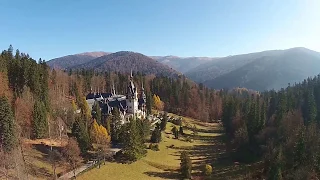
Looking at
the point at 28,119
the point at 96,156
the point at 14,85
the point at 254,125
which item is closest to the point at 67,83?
the point at 14,85

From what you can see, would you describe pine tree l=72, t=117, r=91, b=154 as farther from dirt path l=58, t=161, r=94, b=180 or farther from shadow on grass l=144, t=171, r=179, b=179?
shadow on grass l=144, t=171, r=179, b=179

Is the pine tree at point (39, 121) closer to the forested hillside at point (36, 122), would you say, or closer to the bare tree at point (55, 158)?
the forested hillside at point (36, 122)

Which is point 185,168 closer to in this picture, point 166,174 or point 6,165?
point 166,174

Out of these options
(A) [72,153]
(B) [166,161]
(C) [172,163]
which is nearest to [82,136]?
(A) [72,153]

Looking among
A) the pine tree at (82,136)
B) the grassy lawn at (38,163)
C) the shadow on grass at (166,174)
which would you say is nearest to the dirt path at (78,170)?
the grassy lawn at (38,163)

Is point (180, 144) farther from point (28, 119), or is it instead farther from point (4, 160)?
point (4, 160)

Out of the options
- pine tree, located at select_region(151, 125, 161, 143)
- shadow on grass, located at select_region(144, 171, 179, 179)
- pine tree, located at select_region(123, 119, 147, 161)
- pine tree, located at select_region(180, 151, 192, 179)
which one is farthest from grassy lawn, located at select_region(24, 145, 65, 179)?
pine tree, located at select_region(151, 125, 161, 143)
